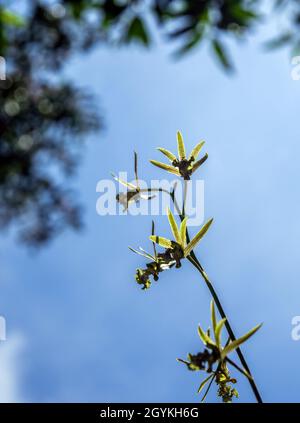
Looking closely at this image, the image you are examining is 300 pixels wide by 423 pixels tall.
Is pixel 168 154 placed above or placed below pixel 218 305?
above

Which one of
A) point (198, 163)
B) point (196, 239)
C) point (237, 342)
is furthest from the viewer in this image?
point (198, 163)

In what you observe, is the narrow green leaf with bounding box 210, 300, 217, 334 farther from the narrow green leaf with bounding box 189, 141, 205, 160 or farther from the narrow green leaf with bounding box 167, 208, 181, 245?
the narrow green leaf with bounding box 189, 141, 205, 160

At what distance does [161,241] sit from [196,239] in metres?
0.10

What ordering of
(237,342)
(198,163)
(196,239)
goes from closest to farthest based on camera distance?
(237,342) < (196,239) < (198,163)

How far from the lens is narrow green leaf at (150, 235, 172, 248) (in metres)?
1.08

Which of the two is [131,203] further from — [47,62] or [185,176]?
[47,62]

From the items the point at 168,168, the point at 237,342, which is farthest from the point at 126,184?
the point at 237,342

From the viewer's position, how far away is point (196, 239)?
3.43 feet

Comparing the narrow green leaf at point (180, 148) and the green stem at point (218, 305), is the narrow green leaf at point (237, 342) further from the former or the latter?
the narrow green leaf at point (180, 148)

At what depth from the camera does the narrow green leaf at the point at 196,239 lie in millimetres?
1020

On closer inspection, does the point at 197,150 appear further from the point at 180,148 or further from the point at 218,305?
the point at 218,305

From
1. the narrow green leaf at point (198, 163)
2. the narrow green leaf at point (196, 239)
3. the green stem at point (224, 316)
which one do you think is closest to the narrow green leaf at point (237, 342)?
the green stem at point (224, 316)
